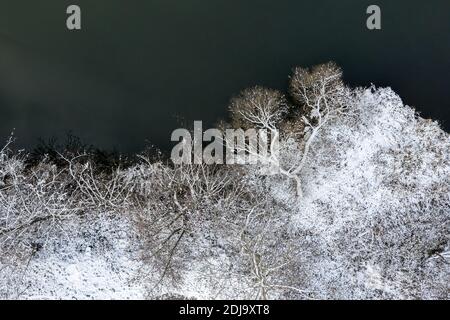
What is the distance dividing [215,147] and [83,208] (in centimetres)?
616

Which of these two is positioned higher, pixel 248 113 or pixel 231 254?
pixel 248 113

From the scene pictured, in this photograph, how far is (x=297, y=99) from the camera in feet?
69.4

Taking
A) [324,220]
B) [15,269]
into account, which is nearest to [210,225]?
[324,220]

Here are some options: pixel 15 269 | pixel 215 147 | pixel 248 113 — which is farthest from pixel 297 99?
pixel 15 269

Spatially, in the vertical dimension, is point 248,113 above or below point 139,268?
above

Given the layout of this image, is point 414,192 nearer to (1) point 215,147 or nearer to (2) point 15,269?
(1) point 215,147

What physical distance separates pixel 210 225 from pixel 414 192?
876 cm

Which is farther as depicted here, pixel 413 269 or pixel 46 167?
pixel 46 167
